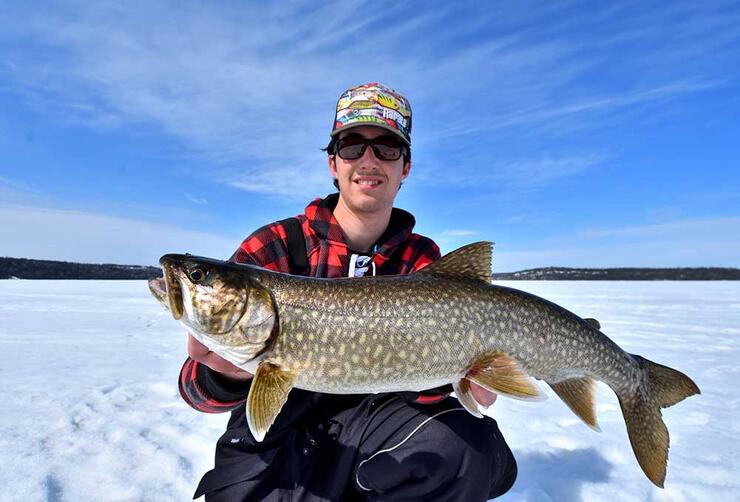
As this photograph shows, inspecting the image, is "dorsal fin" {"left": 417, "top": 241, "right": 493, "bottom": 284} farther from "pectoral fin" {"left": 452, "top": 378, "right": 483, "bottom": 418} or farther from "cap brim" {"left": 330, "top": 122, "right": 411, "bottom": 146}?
"cap brim" {"left": 330, "top": 122, "right": 411, "bottom": 146}

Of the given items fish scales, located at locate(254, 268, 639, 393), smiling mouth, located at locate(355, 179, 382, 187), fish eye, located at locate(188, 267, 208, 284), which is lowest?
fish scales, located at locate(254, 268, 639, 393)

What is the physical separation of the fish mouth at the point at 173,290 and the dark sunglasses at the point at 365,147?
1515 millimetres

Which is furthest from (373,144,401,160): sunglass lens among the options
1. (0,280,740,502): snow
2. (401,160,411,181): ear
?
(0,280,740,502): snow

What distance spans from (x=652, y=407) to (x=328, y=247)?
2.41 meters

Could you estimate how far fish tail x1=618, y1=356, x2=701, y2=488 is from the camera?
285 centimetres

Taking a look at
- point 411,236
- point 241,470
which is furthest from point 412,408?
point 411,236

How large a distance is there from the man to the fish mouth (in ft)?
0.95

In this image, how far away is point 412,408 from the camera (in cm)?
293

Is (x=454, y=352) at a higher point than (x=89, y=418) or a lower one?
higher

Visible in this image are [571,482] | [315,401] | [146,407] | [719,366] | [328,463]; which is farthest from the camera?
[719,366]

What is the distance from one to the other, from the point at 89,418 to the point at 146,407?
541mm

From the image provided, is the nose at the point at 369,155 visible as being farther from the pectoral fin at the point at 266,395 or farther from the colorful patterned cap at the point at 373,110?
the pectoral fin at the point at 266,395

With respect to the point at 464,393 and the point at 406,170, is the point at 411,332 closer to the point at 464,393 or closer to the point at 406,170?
the point at 464,393

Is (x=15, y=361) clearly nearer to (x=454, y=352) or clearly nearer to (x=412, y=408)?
(x=412, y=408)
